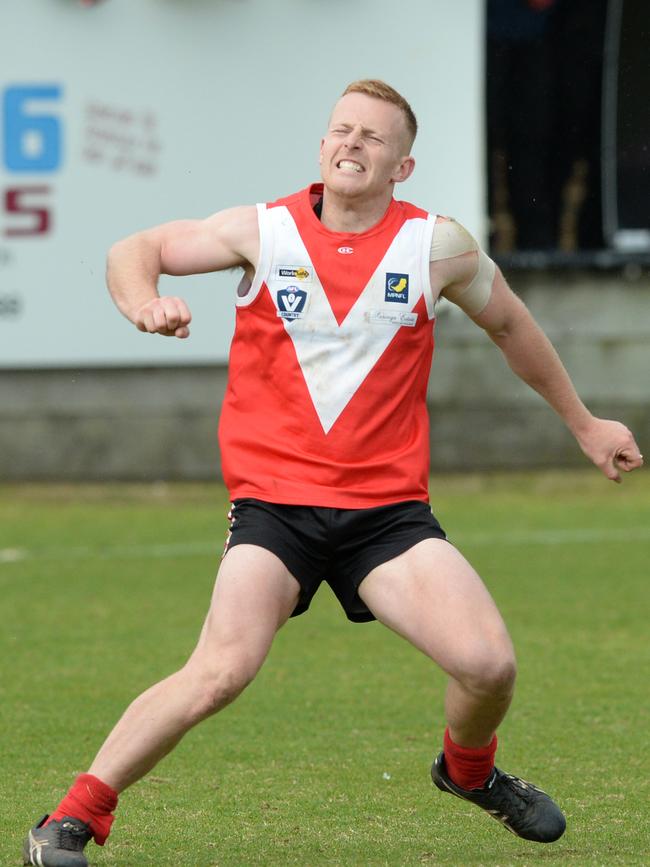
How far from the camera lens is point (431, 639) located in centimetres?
470

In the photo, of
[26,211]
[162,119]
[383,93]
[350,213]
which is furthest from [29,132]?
[350,213]

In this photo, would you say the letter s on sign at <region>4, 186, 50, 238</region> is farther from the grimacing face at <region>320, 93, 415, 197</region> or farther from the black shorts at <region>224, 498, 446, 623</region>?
the black shorts at <region>224, 498, 446, 623</region>

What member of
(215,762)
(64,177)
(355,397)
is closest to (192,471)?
(64,177)

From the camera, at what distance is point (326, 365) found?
4.96 metres

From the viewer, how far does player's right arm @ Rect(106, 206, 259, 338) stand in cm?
484

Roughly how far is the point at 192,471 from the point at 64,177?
2654 mm

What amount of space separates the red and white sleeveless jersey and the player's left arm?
0.16 m

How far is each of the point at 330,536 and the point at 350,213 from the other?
90 cm

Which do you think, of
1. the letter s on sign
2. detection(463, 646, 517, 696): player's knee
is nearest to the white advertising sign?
the letter s on sign

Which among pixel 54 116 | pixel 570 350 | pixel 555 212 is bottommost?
pixel 570 350

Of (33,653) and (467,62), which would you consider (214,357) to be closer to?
(467,62)

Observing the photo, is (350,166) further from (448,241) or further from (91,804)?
(91,804)

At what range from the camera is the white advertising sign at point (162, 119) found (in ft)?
47.6

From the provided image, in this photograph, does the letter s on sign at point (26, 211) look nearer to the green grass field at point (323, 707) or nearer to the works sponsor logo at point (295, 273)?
the green grass field at point (323, 707)
